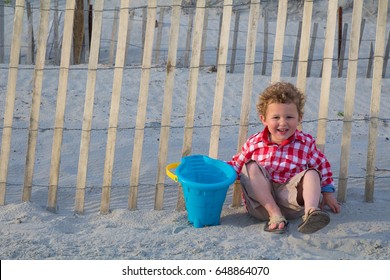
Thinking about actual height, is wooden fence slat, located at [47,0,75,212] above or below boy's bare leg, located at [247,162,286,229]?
above

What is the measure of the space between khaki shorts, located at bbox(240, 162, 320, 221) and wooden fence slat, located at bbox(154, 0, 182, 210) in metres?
0.57

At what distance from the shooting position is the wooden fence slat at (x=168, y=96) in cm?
425

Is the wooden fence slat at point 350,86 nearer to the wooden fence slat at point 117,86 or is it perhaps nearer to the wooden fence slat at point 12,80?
the wooden fence slat at point 117,86

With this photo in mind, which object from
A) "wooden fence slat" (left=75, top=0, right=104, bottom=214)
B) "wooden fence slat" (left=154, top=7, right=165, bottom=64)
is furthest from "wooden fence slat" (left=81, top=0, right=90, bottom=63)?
"wooden fence slat" (left=75, top=0, right=104, bottom=214)

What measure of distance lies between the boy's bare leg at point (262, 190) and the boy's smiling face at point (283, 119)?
9.4 inches

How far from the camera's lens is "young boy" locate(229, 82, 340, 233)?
3926 mm

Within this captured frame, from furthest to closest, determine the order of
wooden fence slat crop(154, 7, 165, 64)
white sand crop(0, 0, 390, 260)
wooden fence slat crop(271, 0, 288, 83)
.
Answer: wooden fence slat crop(154, 7, 165, 64), wooden fence slat crop(271, 0, 288, 83), white sand crop(0, 0, 390, 260)

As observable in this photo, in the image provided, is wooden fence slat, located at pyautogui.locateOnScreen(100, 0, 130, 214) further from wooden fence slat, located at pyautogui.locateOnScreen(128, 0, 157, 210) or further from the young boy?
the young boy

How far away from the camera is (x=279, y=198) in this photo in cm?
403

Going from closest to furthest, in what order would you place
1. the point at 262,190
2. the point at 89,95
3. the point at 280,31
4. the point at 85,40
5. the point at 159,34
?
the point at 262,190 < the point at 280,31 < the point at 89,95 < the point at 159,34 < the point at 85,40

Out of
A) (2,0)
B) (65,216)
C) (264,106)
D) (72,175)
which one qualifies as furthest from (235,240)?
(2,0)

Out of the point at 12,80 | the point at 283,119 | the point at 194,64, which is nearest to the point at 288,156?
the point at 283,119

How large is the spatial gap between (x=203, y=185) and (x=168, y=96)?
0.70m

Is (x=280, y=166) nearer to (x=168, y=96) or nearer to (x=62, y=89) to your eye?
(x=168, y=96)
